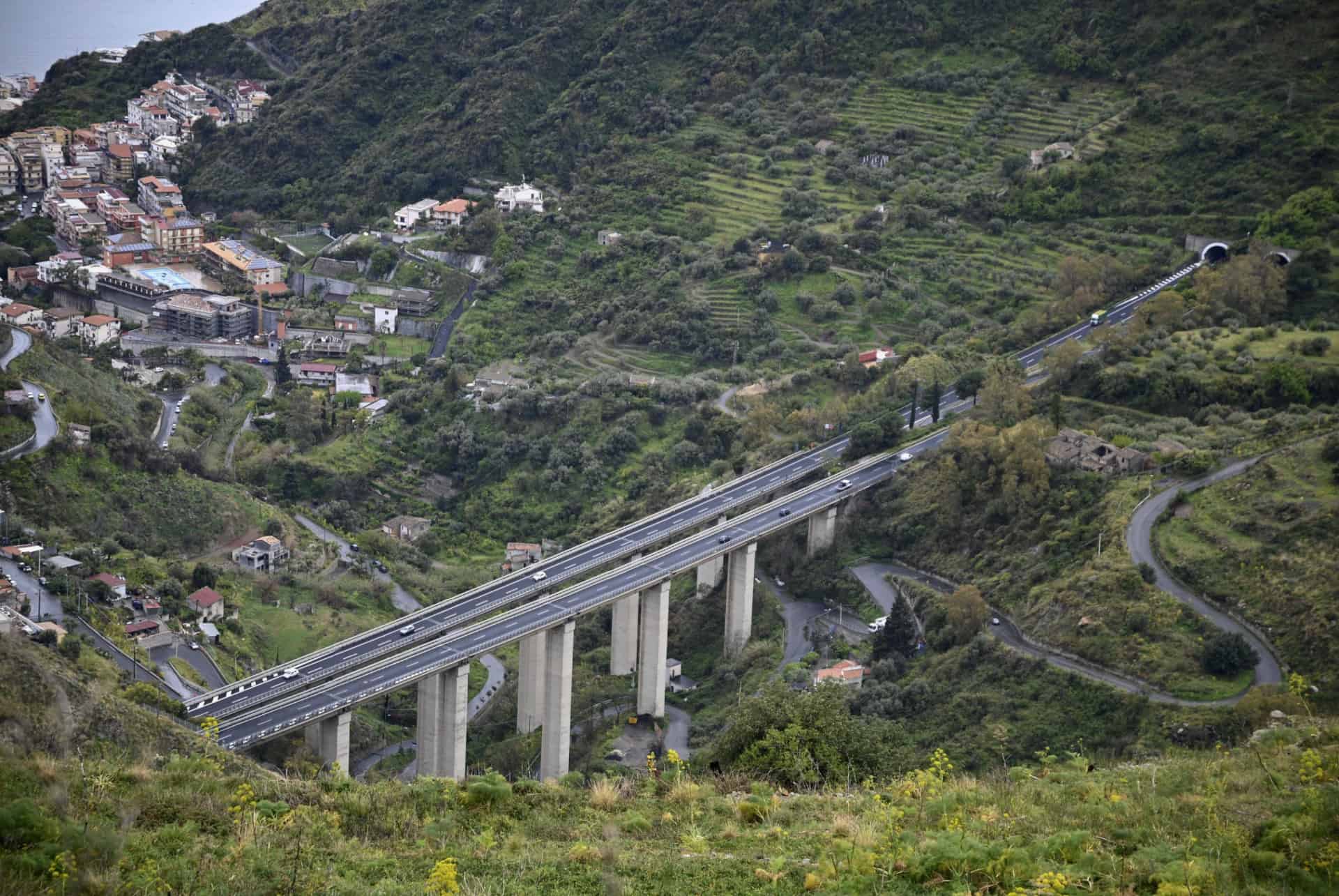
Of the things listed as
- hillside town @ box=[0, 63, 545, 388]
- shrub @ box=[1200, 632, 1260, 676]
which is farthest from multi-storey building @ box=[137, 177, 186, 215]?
shrub @ box=[1200, 632, 1260, 676]

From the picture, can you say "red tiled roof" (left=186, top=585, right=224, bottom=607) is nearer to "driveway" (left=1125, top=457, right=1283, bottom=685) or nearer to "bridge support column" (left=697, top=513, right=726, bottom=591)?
"bridge support column" (left=697, top=513, right=726, bottom=591)

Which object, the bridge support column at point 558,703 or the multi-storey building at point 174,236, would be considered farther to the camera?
the multi-storey building at point 174,236

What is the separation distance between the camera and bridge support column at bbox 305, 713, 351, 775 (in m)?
28.8

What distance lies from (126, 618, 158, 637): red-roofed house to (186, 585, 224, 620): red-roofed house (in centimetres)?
214

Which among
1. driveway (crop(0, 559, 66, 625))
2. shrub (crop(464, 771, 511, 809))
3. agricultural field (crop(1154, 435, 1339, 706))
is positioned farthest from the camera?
driveway (crop(0, 559, 66, 625))

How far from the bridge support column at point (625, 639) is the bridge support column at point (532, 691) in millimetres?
2908

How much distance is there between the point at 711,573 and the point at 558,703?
894cm

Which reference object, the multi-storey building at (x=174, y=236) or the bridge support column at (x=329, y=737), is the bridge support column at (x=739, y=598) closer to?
the bridge support column at (x=329, y=737)

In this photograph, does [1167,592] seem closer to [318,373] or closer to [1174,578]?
[1174,578]

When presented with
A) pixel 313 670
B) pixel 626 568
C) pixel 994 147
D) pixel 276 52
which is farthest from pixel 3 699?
pixel 276 52

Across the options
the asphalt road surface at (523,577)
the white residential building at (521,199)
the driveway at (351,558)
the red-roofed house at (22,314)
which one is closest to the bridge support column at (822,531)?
the asphalt road surface at (523,577)

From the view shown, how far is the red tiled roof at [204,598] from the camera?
3456cm

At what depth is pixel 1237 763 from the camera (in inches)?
534

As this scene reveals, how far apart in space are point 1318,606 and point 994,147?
115ft
